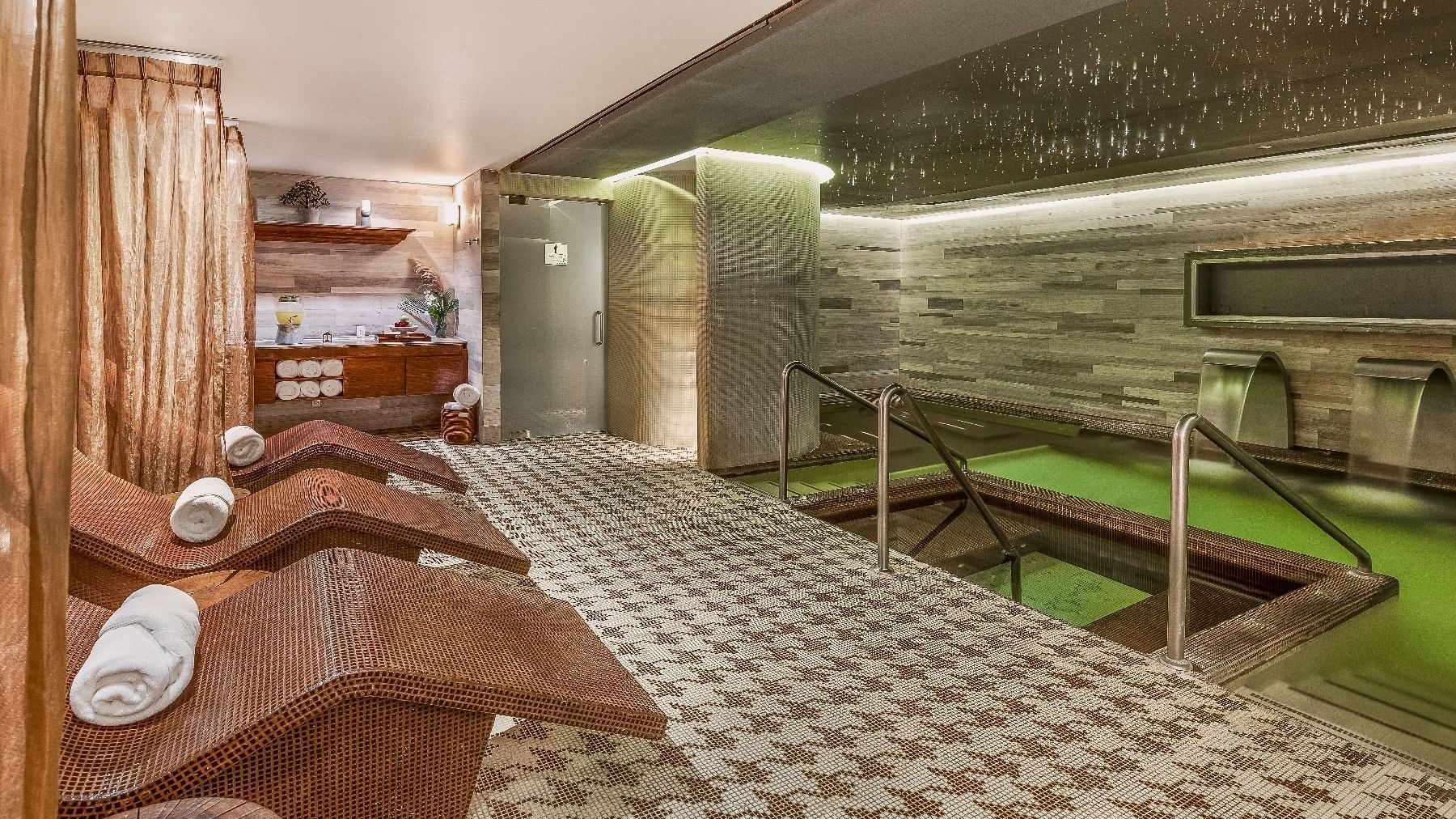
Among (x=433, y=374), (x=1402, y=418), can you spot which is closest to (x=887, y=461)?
(x=1402, y=418)

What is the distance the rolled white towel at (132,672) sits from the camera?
5.42ft

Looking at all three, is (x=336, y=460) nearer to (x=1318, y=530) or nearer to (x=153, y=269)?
(x=153, y=269)

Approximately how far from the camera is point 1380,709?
3.12 metres

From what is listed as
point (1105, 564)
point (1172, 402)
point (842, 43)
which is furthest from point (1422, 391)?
point (842, 43)

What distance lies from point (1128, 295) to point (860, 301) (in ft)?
11.3

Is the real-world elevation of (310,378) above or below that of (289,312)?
below

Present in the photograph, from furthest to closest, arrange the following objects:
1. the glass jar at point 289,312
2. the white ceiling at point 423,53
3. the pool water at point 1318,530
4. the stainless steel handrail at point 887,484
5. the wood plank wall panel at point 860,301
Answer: the wood plank wall panel at point 860,301 → the glass jar at point 289,312 → the stainless steel handrail at point 887,484 → the white ceiling at point 423,53 → the pool water at point 1318,530

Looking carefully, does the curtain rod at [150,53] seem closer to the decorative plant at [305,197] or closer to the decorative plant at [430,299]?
the decorative plant at [305,197]

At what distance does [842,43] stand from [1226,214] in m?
5.83

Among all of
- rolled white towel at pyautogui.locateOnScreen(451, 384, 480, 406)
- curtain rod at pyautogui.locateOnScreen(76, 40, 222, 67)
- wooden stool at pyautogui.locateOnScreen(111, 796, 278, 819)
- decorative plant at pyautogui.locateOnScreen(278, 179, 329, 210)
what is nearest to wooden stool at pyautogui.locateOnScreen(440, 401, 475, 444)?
rolled white towel at pyautogui.locateOnScreen(451, 384, 480, 406)

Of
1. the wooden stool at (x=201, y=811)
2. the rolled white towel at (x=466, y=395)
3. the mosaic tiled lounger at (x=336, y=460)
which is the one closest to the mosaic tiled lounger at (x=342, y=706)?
the wooden stool at (x=201, y=811)

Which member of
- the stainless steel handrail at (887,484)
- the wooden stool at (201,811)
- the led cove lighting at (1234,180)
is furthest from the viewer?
the led cove lighting at (1234,180)

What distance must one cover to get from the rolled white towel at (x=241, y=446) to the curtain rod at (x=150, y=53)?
6.11ft

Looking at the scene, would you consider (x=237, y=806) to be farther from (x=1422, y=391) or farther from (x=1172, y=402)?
(x=1172, y=402)
